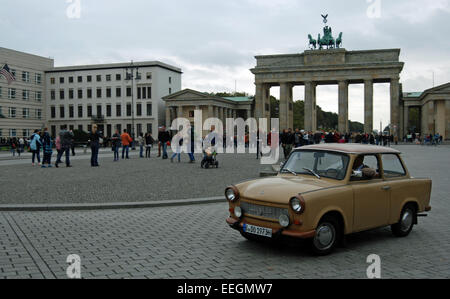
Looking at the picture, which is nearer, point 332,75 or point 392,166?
point 392,166

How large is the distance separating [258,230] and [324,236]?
951mm

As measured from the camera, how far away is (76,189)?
1280 centimetres

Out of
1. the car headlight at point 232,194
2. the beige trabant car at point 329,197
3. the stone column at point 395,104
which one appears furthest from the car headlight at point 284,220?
the stone column at point 395,104

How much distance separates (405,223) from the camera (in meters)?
7.59

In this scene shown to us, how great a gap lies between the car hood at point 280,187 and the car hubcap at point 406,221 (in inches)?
69.1

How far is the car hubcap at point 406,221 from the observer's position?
24.7 ft

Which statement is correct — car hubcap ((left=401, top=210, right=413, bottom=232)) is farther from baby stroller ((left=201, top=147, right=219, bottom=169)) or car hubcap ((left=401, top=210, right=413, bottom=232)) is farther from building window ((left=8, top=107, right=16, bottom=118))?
building window ((left=8, top=107, right=16, bottom=118))

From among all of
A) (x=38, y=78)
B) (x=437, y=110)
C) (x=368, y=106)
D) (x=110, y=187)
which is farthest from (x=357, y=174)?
(x=38, y=78)

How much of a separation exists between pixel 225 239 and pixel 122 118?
8787cm

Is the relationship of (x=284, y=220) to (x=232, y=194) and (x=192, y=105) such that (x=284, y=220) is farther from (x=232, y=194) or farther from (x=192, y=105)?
(x=192, y=105)

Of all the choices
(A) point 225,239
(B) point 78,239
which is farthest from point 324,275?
(B) point 78,239

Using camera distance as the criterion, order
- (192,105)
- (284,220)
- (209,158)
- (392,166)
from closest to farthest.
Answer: (284,220) → (392,166) → (209,158) → (192,105)

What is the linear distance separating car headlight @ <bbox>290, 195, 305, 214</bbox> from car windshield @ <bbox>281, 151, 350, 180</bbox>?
1.13 metres

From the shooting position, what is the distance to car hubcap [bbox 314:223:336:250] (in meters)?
6.19
